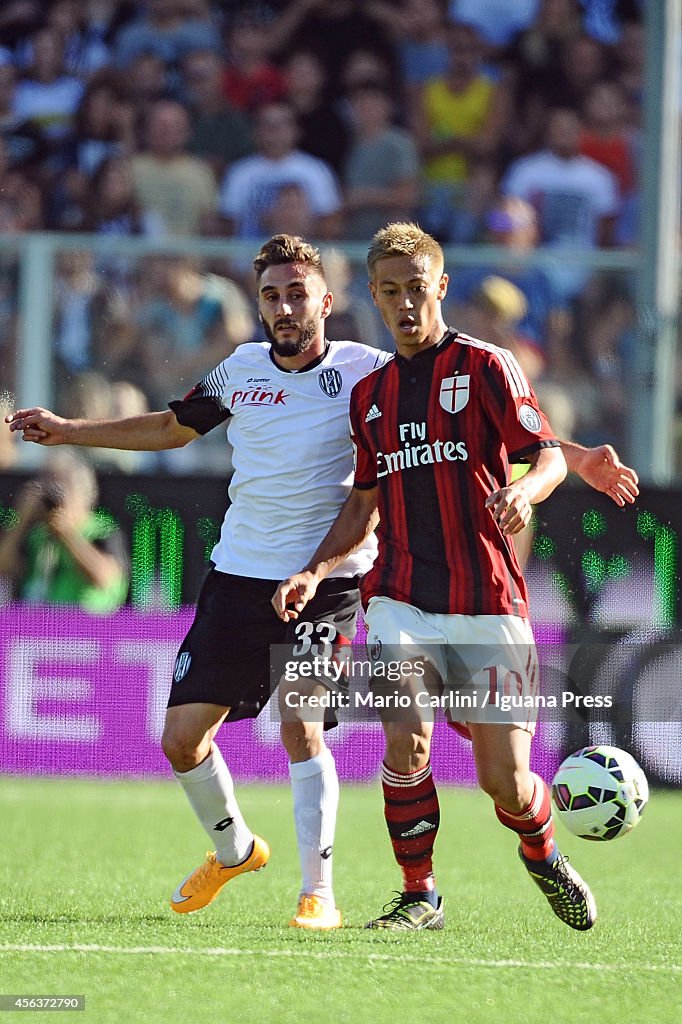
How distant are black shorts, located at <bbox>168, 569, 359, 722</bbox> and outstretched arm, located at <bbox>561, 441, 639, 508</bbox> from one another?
0.93 metres

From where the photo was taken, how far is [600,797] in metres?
5.09

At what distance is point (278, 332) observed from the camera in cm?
530

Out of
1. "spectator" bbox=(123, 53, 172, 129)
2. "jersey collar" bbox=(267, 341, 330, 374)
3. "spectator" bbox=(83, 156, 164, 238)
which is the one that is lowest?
"jersey collar" bbox=(267, 341, 330, 374)

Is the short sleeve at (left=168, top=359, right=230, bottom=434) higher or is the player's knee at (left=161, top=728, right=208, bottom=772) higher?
the short sleeve at (left=168, top=359, right=230, bottom=434)

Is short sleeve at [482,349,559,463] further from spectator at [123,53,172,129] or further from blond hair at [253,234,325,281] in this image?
spectator at [123,53,172,129]

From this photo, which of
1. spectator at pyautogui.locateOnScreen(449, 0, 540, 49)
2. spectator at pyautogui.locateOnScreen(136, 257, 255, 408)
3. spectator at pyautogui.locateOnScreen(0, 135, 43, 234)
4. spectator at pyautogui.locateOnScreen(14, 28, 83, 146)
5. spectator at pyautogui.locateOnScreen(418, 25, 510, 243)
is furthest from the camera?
spectator at pyautogui.locateOnScreen(449, 0, 540, 49)

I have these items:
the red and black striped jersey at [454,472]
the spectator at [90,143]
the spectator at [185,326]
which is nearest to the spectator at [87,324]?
the spectator at [185,326]

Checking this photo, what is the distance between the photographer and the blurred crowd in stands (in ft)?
36.9

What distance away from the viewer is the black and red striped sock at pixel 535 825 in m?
4.84

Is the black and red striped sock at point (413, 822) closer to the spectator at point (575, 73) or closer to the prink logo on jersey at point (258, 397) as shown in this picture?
the prink logo on jersey at point (258, 397)

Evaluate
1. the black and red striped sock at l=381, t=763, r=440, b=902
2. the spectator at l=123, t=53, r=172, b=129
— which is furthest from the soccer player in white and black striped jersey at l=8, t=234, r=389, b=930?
the spectator at l=123, t=53, r=172, b=129

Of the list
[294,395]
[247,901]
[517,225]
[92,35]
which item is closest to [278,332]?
[294,395]

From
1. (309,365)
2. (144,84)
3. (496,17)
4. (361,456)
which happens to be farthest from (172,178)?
(361,456)

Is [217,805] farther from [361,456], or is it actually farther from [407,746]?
[361,456]
